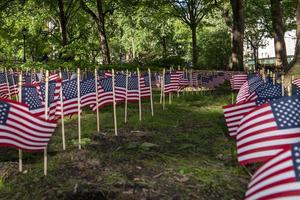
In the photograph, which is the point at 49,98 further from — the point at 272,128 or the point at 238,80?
the point at 238,80

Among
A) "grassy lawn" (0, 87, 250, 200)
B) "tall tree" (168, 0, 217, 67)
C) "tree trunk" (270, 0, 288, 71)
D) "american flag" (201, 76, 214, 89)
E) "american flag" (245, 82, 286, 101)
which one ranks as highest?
"tall tree" (168, 0, 217, 67)

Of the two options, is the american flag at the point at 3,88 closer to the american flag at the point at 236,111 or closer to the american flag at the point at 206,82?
the american flag at the point at 236,111

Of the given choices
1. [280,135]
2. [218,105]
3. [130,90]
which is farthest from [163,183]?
[218,105]

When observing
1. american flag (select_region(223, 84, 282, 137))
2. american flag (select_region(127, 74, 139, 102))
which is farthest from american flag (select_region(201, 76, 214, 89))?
american flag (select_region(223, 84, 282, 137))

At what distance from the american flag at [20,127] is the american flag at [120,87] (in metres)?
5.79

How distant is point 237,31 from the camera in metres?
31.1

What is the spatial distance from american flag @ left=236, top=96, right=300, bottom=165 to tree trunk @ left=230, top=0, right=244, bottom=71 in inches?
1021

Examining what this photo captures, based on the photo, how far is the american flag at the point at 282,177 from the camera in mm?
3467

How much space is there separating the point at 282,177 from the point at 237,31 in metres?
28.4

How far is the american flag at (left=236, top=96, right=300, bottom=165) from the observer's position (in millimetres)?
5254

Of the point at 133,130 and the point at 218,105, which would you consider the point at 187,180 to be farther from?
the point at 218,105

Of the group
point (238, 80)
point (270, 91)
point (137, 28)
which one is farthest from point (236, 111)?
point (137, 28)

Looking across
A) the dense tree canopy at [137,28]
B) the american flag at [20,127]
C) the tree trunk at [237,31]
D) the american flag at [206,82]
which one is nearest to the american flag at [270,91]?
the american flag at [20,127]

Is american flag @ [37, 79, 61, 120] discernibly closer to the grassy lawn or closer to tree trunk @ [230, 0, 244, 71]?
the grassy lawn
